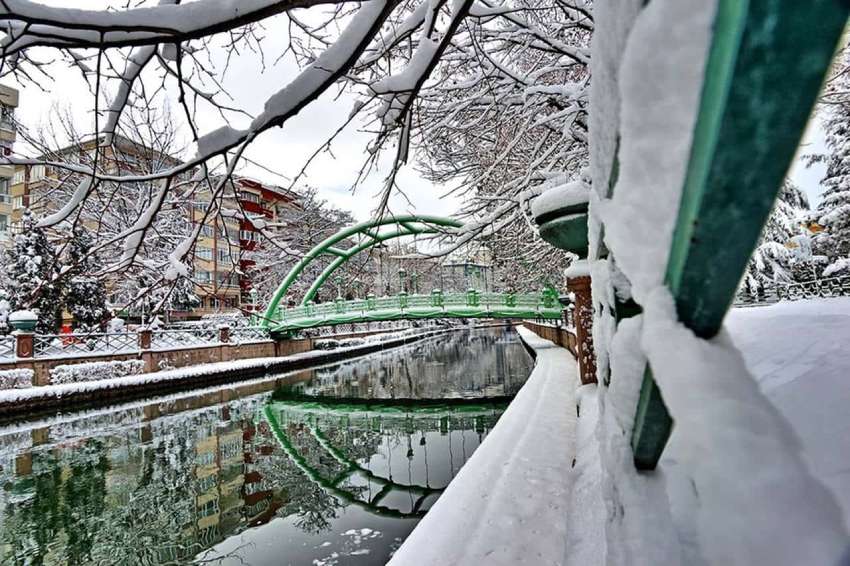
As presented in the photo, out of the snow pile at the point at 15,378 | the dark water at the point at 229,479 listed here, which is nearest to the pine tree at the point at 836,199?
the dark water at the point at 229,479

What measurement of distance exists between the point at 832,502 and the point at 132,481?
7921 mm

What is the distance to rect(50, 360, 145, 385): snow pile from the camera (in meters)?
12.4

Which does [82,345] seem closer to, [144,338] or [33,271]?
[144,338]

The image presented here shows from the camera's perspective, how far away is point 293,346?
24.4m

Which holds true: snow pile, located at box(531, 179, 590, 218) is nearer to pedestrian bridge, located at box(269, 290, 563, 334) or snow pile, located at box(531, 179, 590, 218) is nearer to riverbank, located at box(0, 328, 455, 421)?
riverbank, located at box(0, 328, 455, 421)

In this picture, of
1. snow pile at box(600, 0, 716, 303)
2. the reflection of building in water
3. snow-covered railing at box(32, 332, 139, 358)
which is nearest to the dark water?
the reflection of building in water

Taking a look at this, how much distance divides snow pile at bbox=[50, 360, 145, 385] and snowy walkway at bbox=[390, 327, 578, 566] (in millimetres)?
12974

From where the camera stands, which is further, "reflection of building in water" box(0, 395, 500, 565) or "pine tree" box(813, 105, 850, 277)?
"pine tree" box(813, 105, 850, 277)

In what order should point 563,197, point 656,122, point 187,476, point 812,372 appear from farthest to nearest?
point 187,476
point 563,197
point 812,372
point 656,122

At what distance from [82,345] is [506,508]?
53.5 ft

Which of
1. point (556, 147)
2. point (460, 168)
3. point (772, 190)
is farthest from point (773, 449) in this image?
point (460, 168)

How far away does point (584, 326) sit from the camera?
4.86 meters

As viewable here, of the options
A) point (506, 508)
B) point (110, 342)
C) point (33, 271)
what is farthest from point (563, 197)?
point (33, 271)

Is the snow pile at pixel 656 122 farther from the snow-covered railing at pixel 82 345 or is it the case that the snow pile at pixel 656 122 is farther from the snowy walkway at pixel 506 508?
the snow-covered railing at pixel 82 345
